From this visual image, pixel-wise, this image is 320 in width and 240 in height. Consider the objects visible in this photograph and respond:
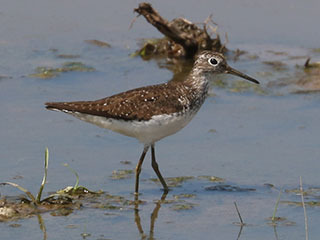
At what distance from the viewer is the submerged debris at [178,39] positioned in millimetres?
12281

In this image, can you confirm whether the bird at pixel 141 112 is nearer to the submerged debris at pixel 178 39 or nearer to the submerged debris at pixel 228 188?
the submerged debris at pixel 228 188

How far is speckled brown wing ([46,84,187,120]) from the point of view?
26.2 feet

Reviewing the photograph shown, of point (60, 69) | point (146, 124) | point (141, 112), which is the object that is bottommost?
point (60, 69)

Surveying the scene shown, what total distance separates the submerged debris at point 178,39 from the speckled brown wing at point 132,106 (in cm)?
425

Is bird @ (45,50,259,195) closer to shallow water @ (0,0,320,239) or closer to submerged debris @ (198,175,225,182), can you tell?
submerged debris @ (198,175,225,182)

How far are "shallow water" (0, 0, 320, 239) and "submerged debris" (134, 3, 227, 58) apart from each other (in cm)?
49

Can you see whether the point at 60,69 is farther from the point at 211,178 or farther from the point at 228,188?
the point at 228,188

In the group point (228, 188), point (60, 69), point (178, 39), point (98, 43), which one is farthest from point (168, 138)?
point (98, 43)

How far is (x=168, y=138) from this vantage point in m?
9.63

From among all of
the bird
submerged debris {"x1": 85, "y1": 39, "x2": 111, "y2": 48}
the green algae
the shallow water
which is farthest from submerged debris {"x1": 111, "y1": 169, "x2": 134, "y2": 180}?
submerged debris {"x1": 85, "y1": 39, "x2": 111, "y2": 48}

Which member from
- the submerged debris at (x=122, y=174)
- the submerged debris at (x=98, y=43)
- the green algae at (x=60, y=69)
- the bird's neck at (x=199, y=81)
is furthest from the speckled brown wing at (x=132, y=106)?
the submerged debris at (x=98, y=43)

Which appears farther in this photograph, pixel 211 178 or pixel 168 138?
pixel 168 138

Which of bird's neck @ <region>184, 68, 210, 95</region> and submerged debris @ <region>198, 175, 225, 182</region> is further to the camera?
bird's neck @ <region>184, 68, 210, 95</region>

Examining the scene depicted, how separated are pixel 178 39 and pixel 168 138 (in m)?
3.30
